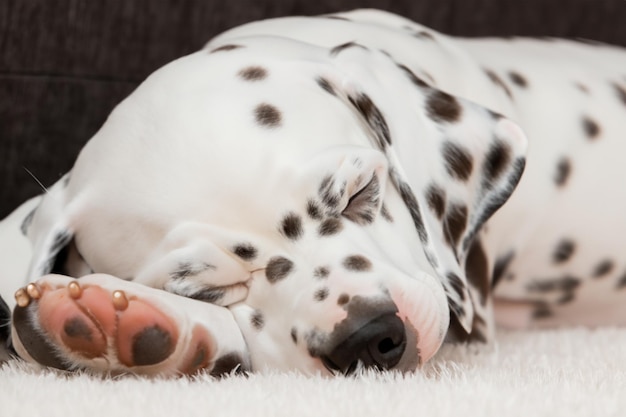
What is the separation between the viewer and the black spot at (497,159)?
184 centimetres

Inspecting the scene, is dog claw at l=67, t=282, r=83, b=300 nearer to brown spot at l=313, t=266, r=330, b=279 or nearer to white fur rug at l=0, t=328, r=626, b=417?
white fur rug at l=0, t=328, r=626, b=417

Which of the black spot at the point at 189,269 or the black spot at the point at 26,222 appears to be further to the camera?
the black spot at the point at 26,222

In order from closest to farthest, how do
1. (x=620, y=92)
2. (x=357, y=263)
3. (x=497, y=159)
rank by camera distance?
(x=357, y=263) < (x=497, y=159) < (x=620, y=92)

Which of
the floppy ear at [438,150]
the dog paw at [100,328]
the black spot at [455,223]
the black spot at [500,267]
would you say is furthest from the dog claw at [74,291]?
the black spot at [500,267]

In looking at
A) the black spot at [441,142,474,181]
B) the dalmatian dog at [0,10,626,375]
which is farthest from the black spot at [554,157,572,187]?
the black spot at [441,142,474,181]

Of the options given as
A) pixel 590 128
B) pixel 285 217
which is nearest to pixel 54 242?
pixel 285 217

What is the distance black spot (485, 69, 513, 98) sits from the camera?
7.10 ft

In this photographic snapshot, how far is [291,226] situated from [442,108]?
437mm

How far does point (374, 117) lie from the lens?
68.8 inches

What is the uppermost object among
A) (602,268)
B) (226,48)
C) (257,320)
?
(226,48)

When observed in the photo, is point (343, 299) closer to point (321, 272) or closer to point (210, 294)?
point (321, 272)

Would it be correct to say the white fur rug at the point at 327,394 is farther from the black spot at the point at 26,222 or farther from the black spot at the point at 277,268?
the black spot at the point at 26,222

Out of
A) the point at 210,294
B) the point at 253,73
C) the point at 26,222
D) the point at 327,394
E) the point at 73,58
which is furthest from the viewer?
the point at 73,58

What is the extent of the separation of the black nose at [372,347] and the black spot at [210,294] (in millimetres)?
250
